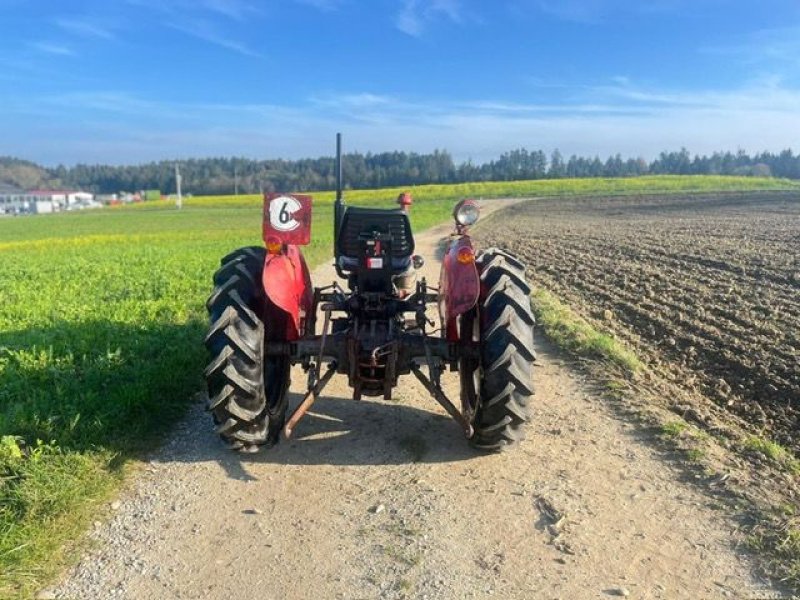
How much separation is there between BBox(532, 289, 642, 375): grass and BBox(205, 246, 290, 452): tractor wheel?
11.5ft

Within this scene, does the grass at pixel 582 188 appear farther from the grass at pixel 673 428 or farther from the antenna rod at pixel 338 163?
the grass at pixel 673 428

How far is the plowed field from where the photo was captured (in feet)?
20.1

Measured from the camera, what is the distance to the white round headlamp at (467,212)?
481 centimetres

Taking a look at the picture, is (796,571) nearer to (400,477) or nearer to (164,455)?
(400,477)

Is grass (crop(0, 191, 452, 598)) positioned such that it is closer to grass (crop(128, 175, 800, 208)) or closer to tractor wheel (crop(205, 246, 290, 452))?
tractor wheel (crop(205, 246, 290, 452))

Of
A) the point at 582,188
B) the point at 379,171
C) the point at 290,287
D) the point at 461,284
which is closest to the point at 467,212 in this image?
the point at 461,284

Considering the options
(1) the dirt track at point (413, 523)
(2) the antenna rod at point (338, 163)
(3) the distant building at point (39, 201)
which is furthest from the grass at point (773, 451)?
(3) the distant building at point (39, 201)

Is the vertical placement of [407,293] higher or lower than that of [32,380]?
higher

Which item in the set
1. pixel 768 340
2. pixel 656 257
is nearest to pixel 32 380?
pixel 768 340

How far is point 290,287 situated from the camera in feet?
15.5

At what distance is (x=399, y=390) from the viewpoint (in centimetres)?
623

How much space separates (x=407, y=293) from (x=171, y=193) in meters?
124

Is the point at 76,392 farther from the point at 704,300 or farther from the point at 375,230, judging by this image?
the point at 704,300

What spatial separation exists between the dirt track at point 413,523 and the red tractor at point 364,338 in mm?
343
